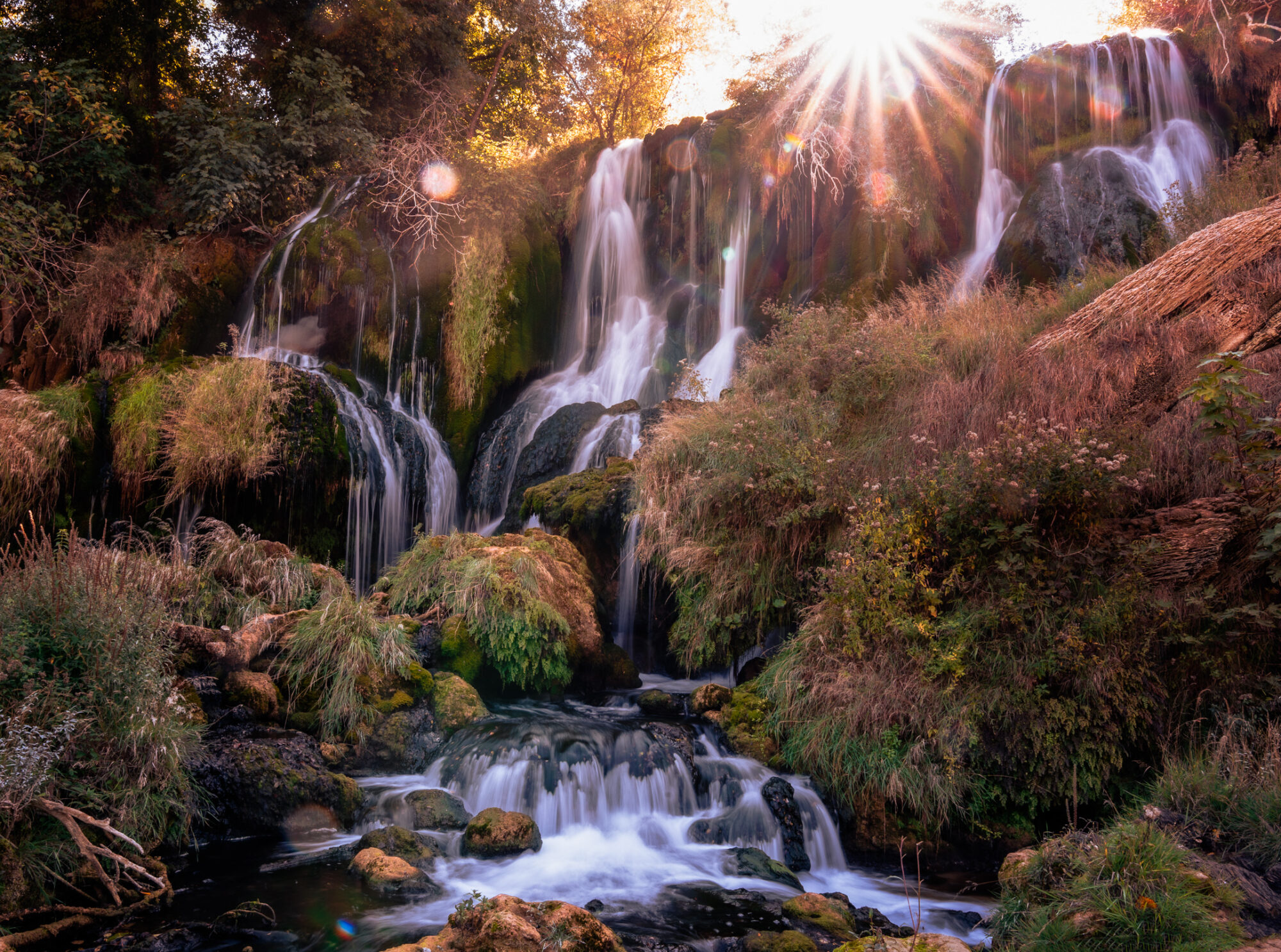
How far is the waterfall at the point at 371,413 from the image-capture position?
10594 mm

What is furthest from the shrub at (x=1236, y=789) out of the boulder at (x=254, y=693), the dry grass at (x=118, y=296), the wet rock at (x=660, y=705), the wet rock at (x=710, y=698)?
the dry grass at (x=118, y=296)

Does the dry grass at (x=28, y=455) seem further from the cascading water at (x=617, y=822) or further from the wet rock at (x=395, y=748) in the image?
the cascading water at (x=617, y=822)

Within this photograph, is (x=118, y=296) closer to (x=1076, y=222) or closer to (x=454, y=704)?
(x=454, y=704)

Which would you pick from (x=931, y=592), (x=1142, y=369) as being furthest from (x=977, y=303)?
(x=931, y=592)

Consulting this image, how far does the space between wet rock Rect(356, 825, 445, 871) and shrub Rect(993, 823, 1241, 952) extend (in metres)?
3.26

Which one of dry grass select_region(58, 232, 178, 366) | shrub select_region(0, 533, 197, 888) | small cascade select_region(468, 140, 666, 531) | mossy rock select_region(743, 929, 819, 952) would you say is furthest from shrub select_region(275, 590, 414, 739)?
dry grass select_region(58, 232, 178, 366)

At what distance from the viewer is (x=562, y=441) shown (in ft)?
38.5

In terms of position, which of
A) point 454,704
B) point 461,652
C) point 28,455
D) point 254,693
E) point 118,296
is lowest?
point 454,704

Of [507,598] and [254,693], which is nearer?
[254,693]

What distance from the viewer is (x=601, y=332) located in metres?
15.3

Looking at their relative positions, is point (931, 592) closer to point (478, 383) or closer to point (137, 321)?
point (478, 383)

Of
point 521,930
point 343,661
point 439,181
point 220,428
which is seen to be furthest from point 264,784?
point 439,181

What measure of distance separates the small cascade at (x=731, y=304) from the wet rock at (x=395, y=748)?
7.69 metres

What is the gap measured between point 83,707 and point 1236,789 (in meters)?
6.08
